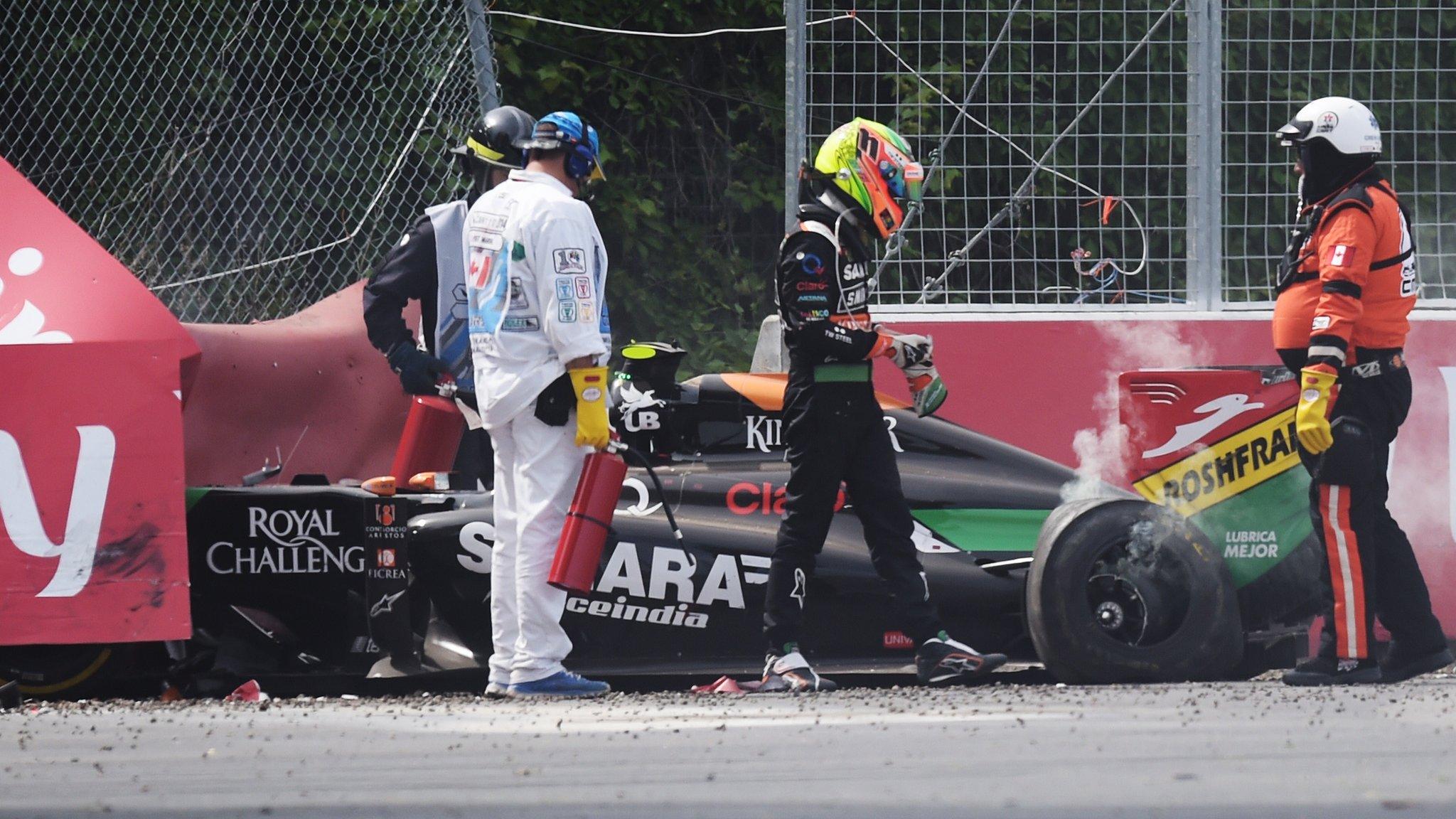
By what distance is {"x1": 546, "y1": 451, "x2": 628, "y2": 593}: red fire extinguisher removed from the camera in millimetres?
4984

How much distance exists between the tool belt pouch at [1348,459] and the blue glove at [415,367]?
2.75 m

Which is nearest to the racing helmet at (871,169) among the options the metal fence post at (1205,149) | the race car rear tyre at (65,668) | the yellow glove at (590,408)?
the yellow glove at (590,408)

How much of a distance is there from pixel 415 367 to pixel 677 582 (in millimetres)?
1172

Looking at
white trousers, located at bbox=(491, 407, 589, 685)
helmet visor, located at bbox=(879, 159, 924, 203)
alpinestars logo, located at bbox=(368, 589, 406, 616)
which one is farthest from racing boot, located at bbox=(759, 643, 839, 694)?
helmet visor, located at bbox=(879, 159, 924, 203)

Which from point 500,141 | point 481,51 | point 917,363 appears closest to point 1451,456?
point 917,363

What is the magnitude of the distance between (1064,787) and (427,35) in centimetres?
526

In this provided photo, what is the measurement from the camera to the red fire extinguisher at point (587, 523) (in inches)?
196

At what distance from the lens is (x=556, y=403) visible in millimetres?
5062

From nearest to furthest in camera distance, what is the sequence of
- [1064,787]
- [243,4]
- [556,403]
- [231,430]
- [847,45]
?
[1064,787] → [556,403] → [231,430] → [847,45] → [243,4]

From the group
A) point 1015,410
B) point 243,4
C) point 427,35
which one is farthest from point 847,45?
point 243,4

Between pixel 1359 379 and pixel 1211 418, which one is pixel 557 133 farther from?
pixel 1359 379

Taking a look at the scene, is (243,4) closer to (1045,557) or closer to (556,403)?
(556,403)

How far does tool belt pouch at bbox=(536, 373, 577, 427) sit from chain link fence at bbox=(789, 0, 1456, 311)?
206 centimetres

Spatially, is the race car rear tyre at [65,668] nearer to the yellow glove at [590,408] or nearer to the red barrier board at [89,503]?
the red barrier board at [89,503]
